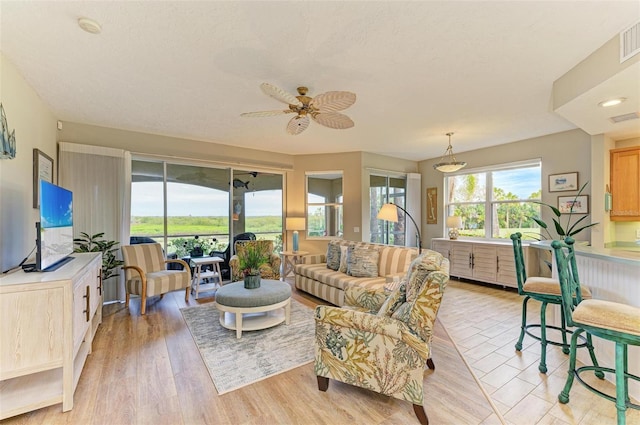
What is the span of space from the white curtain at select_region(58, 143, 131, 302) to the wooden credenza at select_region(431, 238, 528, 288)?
19.8ft

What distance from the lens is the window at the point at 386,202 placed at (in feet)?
20.9

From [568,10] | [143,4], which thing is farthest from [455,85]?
[143,4]

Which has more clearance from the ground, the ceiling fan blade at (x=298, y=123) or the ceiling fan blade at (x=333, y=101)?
the ceiling fan blade at (x=333, y=101)

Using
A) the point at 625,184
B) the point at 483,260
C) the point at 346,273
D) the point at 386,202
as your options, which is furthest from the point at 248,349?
the point at 625,184

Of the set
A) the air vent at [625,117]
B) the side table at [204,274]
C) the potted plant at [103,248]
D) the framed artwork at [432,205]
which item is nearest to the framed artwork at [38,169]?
the potted plant at [103,248]

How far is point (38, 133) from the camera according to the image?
3.21 metres

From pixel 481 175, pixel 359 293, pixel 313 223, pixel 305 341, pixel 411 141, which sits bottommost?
pixel 305 341

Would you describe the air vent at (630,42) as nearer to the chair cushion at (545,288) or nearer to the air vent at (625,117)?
the air vent at (625,117)

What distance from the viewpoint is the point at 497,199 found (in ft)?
18.4

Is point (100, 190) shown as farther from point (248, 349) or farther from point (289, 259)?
point (248, 349)

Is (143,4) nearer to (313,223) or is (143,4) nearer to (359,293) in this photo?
(359,293)

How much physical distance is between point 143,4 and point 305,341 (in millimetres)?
3104

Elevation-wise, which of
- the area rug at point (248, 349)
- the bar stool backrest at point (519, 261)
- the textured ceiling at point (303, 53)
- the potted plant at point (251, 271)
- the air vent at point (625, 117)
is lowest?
the area rug at point (248, 349)

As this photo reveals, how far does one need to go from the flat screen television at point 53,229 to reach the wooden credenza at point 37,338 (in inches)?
7.1
